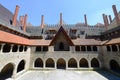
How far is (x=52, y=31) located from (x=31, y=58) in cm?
1093

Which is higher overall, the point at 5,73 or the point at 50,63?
the point at 50,63

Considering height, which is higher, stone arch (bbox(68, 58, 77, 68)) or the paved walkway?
stone arch (bbox(68, 58, 77, 68))

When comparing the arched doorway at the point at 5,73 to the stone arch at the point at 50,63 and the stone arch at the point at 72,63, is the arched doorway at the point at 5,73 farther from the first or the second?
the stone arch at the point at 72,63

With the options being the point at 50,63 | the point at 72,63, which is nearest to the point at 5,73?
the point at 50,63

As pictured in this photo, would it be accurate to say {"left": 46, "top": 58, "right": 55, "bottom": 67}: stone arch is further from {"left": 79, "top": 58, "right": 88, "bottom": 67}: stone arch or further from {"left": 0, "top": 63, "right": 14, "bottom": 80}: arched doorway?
{"left": 0, "top": 63, "right": 14, "bottom": 80}: arched doorway

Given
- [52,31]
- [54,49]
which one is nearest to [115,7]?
[52,31]

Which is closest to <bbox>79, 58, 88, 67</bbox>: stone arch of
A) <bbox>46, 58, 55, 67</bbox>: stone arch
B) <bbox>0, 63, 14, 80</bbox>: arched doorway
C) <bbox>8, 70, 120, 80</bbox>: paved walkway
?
<bbox>8, 70, 120, 80</bbox>: paved walkway

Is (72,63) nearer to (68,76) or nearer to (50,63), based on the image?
(50,63)

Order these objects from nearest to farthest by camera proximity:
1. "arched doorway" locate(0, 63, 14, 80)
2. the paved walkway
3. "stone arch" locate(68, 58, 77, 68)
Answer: the paved walkway → "arched doorway" locate(0, 63, 14, 80) → "stone arch" locate(68, 58, 77, 68)

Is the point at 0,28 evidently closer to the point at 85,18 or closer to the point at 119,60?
the point at 119,60

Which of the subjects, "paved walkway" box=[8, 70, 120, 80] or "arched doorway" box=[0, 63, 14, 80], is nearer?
"paved walkway" box=[8, 70, 120, 80]

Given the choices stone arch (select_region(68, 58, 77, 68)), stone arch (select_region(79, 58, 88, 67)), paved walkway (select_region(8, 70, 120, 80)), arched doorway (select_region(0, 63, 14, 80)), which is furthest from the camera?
stone arch (select_region(79, 58, 88, 67))

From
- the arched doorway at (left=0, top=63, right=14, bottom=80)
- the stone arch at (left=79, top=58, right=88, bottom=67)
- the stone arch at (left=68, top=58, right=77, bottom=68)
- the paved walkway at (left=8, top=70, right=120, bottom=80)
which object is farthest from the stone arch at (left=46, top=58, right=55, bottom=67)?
the arched doorway at (left=0, top=63, right=14, bottom=80)

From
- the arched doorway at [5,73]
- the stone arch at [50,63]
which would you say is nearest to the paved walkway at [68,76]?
the arched doorway at [5,73]
